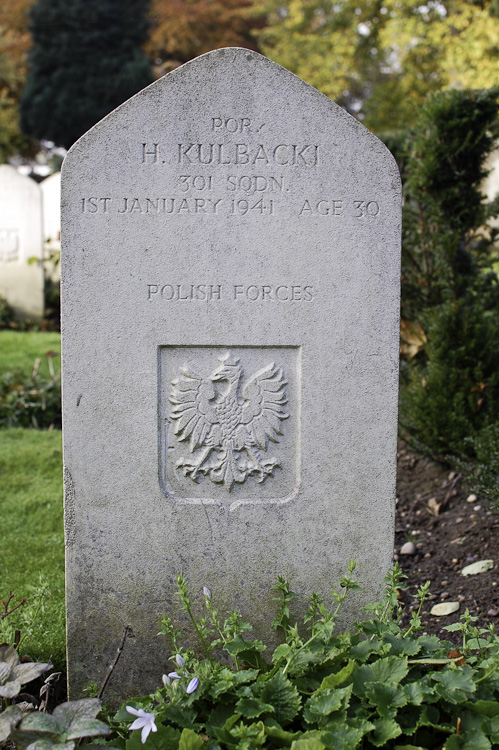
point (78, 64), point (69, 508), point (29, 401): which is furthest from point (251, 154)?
point (78, 64)

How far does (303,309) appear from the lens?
2461 millimetres

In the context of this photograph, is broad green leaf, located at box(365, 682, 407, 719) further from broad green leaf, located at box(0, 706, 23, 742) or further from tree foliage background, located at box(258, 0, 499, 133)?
tree foliage background, located at box(258, 0, 499, 133)

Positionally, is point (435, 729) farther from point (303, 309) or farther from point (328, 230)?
point (328, 230)

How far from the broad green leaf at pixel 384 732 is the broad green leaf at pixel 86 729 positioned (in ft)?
2.32

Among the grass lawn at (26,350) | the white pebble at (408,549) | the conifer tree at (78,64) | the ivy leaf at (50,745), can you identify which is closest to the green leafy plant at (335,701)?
the ivy leaf at (50,745)

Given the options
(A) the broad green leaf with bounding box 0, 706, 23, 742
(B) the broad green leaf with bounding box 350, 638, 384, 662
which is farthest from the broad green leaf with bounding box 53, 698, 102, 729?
(B) the broad green leaf with bounding box 350, 638, 384, 662

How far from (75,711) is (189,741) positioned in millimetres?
325

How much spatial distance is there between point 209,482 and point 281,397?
0.43 meters

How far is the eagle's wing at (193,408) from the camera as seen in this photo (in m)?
2.50

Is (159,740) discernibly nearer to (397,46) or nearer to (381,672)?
(381,672)

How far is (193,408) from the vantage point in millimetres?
2516

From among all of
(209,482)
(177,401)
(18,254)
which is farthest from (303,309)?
(18,254)

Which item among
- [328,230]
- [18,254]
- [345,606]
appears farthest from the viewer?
[18,254]

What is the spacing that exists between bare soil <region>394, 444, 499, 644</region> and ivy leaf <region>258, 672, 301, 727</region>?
123 cm
